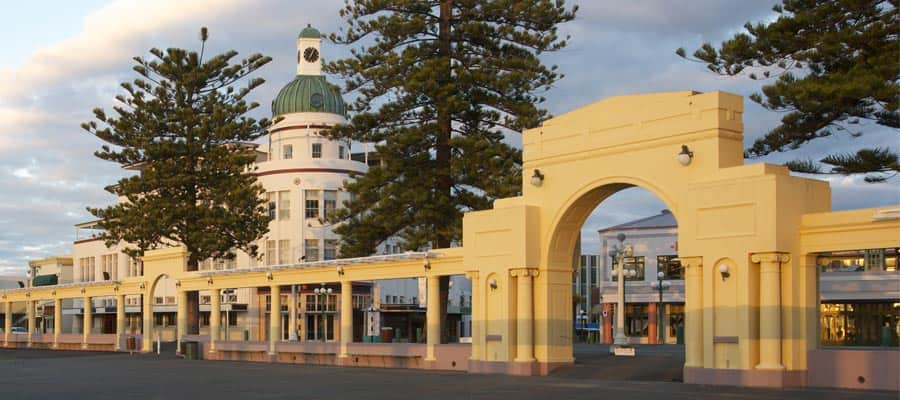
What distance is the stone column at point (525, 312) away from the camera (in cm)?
2730

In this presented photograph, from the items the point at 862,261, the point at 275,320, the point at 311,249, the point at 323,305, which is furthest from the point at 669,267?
the point at 275,320

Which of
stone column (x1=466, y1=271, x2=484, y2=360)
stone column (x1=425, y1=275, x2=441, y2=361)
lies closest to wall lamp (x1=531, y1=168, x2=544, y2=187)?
stone column (x1=466, y1=271, x2=484, y2=360)

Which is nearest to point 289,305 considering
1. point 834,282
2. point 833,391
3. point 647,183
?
point 834,282

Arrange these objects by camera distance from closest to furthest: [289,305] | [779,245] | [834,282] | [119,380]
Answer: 1. [779,245]
2. [119,380]
3. [834,282]
4. [289,305]

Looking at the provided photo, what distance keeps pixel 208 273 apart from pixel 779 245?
82.0 feet

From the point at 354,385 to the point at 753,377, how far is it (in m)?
7.88

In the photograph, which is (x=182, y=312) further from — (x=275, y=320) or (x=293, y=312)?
(x=293, y=312)

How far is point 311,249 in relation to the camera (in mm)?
68625

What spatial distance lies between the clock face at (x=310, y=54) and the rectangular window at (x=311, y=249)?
11.2m

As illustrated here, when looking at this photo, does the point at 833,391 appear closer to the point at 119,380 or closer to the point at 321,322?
the point at 119,380

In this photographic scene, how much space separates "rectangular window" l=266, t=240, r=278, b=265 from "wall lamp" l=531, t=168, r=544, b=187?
44.1m

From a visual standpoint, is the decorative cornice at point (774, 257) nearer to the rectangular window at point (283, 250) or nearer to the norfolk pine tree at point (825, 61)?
the norfolk pine tree at point (825, 61)

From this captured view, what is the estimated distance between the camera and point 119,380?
1015 inches

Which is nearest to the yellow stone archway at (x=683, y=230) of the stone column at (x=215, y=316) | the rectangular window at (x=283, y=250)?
the stone column at (x=215, y=316)
